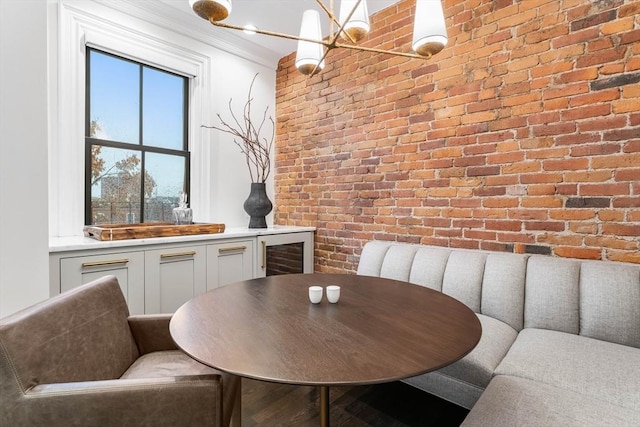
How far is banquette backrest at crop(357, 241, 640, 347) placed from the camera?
1.66m

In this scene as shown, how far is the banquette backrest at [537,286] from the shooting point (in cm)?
166

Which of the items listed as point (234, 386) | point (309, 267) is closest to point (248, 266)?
point (309, 267)

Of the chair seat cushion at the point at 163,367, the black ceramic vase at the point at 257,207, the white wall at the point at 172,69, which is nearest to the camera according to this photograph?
the chair seat cushion at the point at 163,367

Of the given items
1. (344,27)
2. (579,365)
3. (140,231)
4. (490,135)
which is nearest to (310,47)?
(344,27)

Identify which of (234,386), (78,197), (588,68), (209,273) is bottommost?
(234,386)

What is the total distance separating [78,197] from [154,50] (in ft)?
4.89

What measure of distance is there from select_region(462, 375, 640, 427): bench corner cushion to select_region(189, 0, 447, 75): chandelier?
1547mm

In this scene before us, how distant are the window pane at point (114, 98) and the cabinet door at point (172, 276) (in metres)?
1.25

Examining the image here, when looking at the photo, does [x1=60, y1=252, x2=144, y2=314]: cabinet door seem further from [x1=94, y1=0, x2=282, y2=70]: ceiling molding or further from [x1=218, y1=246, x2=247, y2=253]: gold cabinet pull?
[x1=94, y1=0, x2=282, y2=70]: ceiling molding

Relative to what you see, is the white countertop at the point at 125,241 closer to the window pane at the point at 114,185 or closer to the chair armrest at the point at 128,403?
the window pane at the point at 114,185

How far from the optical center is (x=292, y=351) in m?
0.98

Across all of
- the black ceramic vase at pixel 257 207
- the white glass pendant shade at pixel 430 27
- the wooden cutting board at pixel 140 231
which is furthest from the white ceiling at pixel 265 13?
the wooden cutting board at pixel 140 231

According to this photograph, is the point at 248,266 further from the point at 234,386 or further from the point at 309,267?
the point at 234,386

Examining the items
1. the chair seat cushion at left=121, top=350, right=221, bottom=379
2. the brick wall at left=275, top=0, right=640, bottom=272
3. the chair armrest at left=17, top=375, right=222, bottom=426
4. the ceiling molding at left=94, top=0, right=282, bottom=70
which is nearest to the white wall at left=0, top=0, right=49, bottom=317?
the chair seat cushion at left=121, top=350, right=221, bottom=379
